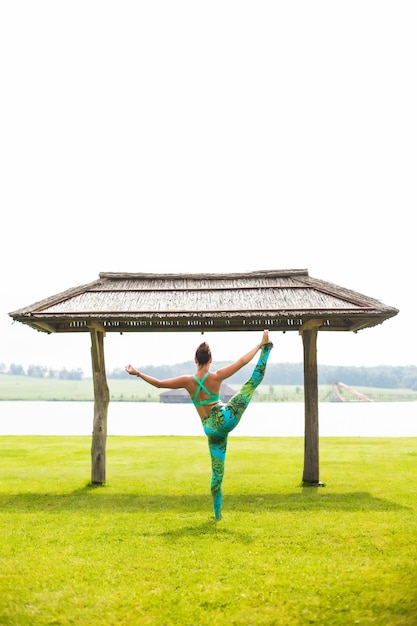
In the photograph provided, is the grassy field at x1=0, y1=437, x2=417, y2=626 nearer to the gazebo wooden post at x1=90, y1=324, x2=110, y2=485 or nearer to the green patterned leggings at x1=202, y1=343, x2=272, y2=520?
the gazebo wooden post at x1=90, y1=324, x2=110, y2=485

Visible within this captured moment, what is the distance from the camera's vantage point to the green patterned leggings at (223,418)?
869 cm

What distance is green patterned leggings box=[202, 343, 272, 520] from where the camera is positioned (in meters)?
8.69

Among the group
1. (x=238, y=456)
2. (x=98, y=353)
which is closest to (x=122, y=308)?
(x=98, y=353)

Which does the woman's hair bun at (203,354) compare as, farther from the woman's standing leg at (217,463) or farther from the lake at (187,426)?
the lake at (187,426)

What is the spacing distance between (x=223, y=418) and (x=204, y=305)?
338cm

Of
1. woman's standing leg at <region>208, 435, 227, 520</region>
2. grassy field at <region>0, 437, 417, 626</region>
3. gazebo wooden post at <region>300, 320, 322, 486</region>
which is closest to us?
grassy field at <region>0, 437, 417, 626</region>

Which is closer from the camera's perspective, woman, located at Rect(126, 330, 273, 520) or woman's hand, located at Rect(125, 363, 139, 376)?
woman, located at Rect(126, 330, 273, 520)

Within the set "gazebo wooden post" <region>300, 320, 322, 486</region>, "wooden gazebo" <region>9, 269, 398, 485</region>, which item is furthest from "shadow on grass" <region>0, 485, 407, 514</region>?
"wooden gazebo" <region>9, 269, 398, 485</region>

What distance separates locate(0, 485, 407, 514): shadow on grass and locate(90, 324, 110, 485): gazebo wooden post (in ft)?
2.34

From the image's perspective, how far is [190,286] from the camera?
12953 mm

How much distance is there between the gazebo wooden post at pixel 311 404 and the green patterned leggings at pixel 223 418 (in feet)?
10.5

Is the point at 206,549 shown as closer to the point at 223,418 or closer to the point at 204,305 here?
the point at 223,418

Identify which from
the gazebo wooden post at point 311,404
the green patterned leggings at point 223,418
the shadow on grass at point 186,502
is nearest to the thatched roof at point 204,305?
the gazebo wooden post at point 311,404

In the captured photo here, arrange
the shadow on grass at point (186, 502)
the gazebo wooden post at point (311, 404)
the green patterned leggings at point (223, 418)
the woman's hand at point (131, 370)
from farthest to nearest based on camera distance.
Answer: the gazebo wooden post at point (311, 404), the shadow on grass at point (186, 502), the woman's hand at point (131, 370), the green patterned leggings at point (223, 418)
